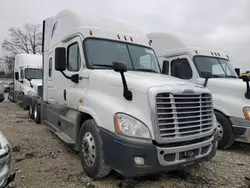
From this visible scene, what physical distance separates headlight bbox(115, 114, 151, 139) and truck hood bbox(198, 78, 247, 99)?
11.5ft

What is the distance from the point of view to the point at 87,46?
184 inches

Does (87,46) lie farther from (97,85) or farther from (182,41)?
(182,41)

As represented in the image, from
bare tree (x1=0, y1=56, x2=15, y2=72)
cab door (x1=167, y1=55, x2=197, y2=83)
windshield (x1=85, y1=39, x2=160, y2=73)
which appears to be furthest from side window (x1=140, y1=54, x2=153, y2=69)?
bare tree (x1=0, y1=56, x2=15, y2=72)

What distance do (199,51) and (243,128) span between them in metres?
2.78

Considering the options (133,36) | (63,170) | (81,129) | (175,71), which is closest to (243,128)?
(175,71)

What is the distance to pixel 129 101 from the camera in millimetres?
3555

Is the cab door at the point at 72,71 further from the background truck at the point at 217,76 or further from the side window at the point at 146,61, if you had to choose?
the background truck at the point at 217,76

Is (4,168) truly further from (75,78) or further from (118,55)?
(118,55)

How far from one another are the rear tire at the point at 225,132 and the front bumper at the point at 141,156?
102 inches

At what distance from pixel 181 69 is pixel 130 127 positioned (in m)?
4.50

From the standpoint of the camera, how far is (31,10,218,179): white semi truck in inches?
130

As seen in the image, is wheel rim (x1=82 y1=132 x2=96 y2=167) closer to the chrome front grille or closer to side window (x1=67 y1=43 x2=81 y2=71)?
the chrome front grille

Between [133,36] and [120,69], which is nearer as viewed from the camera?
[120,69]

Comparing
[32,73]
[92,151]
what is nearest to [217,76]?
[92,151]
